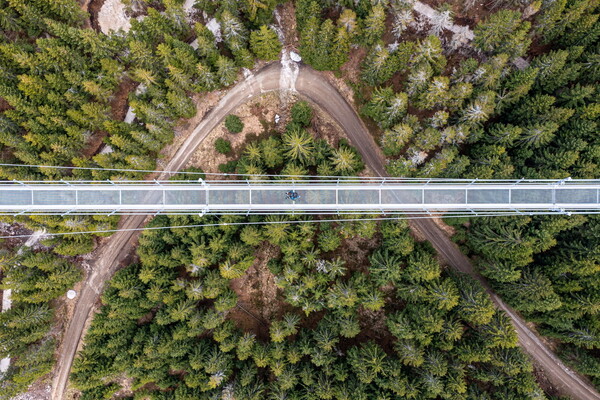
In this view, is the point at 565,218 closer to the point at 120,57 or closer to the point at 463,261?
the point at 463,261

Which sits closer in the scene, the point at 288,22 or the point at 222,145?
the point at 222,145

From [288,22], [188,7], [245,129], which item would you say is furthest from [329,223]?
[188,7]

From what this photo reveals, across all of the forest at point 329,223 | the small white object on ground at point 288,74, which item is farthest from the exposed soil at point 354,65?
the small white object on ground at point 288,74

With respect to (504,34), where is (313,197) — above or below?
below

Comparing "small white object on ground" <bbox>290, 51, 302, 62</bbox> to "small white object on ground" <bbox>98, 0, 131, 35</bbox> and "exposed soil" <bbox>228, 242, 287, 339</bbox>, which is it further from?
"exposed soil" <bbox>228, 242, 287, 339</bbox>

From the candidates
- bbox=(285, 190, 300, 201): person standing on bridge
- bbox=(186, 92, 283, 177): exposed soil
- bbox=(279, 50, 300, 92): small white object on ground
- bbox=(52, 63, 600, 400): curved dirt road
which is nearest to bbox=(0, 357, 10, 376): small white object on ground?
bbox=(52, 63, 600, 400): curved dirt road

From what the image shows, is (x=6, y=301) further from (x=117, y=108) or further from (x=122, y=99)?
(x=122, y=99)
